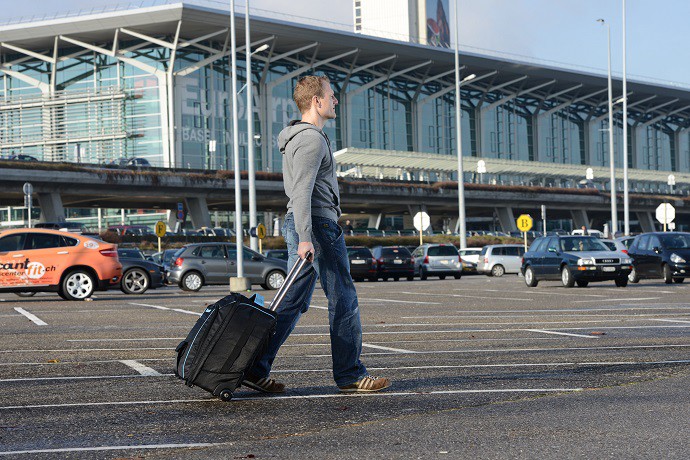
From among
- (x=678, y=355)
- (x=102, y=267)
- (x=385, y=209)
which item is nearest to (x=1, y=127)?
(x=385, y=209)

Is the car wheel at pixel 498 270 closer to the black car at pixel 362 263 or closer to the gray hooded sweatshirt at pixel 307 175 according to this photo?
the black car at pixel 362 263

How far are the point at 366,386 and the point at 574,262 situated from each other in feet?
68.8

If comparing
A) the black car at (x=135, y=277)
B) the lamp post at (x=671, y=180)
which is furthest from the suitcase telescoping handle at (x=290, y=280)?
the lamp post at (x=671, y=180)

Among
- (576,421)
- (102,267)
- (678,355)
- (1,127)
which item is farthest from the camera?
(1,127)

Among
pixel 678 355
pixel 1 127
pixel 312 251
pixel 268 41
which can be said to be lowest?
pixel 678 355

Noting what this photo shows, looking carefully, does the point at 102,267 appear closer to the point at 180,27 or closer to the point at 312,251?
the point at 312,251

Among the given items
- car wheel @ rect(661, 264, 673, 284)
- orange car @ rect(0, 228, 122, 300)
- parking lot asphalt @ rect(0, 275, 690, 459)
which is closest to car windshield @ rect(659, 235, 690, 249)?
car wheel @ rect(661, 264, 673, 284)

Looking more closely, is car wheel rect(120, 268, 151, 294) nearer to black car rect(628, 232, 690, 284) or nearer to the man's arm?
black car rect(628, 232, 690, 284)

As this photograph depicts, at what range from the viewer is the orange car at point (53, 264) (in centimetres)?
2220

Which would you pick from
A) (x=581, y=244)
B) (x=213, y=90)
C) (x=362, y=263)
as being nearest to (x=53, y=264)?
(x=581, y=244)

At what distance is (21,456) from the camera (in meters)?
4.75

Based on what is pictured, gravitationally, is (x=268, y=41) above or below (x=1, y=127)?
above

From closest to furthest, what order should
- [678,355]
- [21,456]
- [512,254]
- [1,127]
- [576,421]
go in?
[21,456]
[576,421]
[678,355]
[512,254]
[1,127]

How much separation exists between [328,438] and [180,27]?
74069 mm
